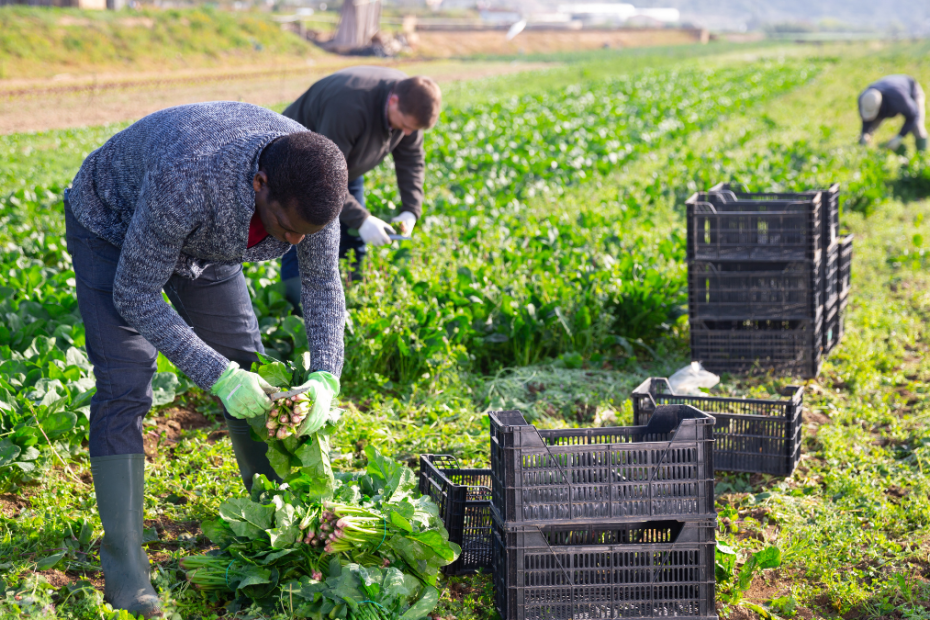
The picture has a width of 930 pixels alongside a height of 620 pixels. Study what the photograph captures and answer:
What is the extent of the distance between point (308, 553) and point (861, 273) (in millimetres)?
5945

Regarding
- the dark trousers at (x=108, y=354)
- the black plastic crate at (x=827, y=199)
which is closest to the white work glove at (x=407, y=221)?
the black plastic crate at (x=827, y=199)

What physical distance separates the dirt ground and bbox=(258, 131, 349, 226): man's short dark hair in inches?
551

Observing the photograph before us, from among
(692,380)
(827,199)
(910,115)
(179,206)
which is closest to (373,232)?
(692,380)

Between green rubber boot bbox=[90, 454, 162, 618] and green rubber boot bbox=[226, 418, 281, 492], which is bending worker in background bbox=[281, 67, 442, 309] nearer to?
green rubber boot bbox=[226, 418, 281, 492]

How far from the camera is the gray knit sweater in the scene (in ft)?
7.62

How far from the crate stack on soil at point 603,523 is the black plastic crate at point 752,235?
2439mm

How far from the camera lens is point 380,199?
712 centimetres

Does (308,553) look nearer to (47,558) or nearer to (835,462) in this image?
(47,558)

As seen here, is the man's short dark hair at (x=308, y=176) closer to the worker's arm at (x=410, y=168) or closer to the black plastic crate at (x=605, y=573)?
the black plastic crate at (x=605, y=573)

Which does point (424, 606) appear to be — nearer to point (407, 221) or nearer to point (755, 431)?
point (755, 431)

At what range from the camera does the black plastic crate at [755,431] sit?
3771 mm

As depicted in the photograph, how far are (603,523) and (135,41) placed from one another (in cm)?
3860

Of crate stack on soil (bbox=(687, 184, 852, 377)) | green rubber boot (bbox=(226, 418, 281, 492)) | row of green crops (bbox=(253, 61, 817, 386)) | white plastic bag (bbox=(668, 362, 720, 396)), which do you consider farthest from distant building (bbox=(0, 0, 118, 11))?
green rubber boot (bbox=(226, 418, 281, 492))

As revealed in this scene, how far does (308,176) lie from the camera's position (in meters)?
2.22
